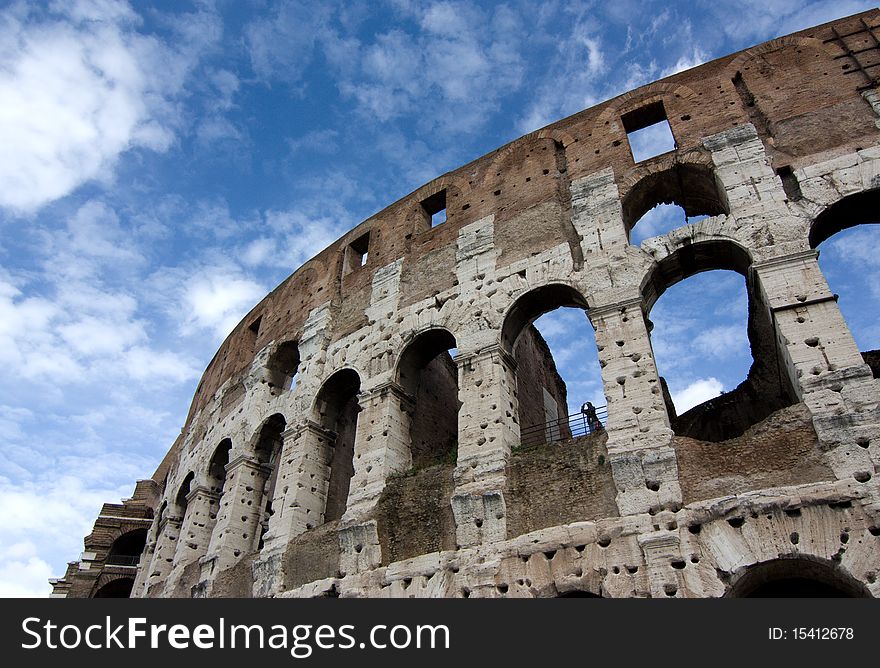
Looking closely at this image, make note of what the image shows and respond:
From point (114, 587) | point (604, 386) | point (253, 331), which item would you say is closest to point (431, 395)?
point (604, 386)

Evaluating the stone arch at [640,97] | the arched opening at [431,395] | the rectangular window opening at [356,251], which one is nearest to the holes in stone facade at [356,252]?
the rectangular window opening at [356,251]

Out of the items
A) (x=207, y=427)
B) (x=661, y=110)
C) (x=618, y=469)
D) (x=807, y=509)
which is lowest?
(x=807, y=509)

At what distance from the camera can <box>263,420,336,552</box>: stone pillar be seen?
9594 mm

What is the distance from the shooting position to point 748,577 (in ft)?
20.0

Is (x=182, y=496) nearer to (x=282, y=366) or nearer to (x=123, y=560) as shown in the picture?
(x=282, y=366)

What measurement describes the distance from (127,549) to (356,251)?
40.7ft

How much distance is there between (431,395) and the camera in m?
12.0

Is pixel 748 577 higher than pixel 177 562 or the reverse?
the reverse

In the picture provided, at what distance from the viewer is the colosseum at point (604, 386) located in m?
6.32

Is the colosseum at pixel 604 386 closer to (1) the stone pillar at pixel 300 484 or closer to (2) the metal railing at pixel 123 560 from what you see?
(1) the stone pillar at pixel 300 484

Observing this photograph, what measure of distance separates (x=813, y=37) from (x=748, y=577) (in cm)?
796
